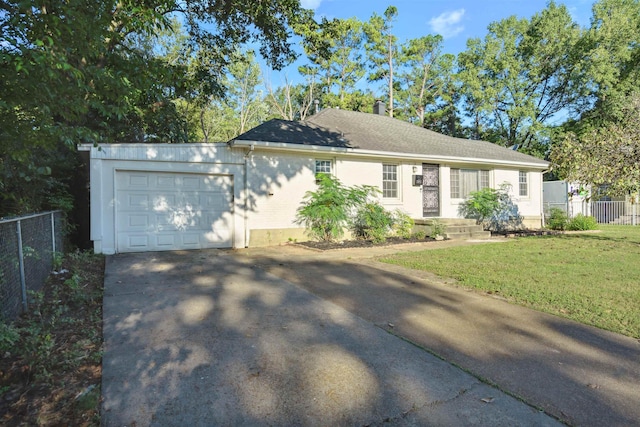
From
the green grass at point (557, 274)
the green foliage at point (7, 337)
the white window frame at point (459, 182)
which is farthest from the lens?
the white window frame at point (459, 182)

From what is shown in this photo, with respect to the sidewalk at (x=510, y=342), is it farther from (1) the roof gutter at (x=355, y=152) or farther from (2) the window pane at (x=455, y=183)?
(2) the window pane at (x=455, y=183)

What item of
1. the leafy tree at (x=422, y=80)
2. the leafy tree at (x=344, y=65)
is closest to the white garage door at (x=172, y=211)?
the leafy tree at (x=344, y=65)

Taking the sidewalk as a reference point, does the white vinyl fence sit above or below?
above

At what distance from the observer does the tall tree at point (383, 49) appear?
1220 inches

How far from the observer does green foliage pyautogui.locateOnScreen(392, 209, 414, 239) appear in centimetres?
1224

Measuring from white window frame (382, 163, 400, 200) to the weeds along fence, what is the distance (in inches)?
376

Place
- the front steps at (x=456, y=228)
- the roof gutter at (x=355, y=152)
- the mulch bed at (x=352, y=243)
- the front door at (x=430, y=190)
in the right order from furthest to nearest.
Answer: the front door at (x=430, y=190)
the front steps at (x=456, y=228)
the mulch bed at (x=352, y=243)
the roof gutter at (x=355, y=152)

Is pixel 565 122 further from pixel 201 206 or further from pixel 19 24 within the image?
pixel 19 24

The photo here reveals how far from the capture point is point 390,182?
501 inches

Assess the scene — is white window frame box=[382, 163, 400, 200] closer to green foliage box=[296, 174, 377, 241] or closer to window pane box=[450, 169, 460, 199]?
green foliage box=[296, 174, 377, 241]

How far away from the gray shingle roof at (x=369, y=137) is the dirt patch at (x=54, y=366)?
6498mm

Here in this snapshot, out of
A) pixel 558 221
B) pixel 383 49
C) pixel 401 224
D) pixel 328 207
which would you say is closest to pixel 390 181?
pixel 401 224

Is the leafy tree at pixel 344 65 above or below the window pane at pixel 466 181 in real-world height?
above

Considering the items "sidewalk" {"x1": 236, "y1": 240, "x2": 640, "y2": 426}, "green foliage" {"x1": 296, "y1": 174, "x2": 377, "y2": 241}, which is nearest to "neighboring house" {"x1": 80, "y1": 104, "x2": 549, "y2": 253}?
"green foliage" {"x1": 296, "y1": 174, "x2": 377, "y2": 241}
